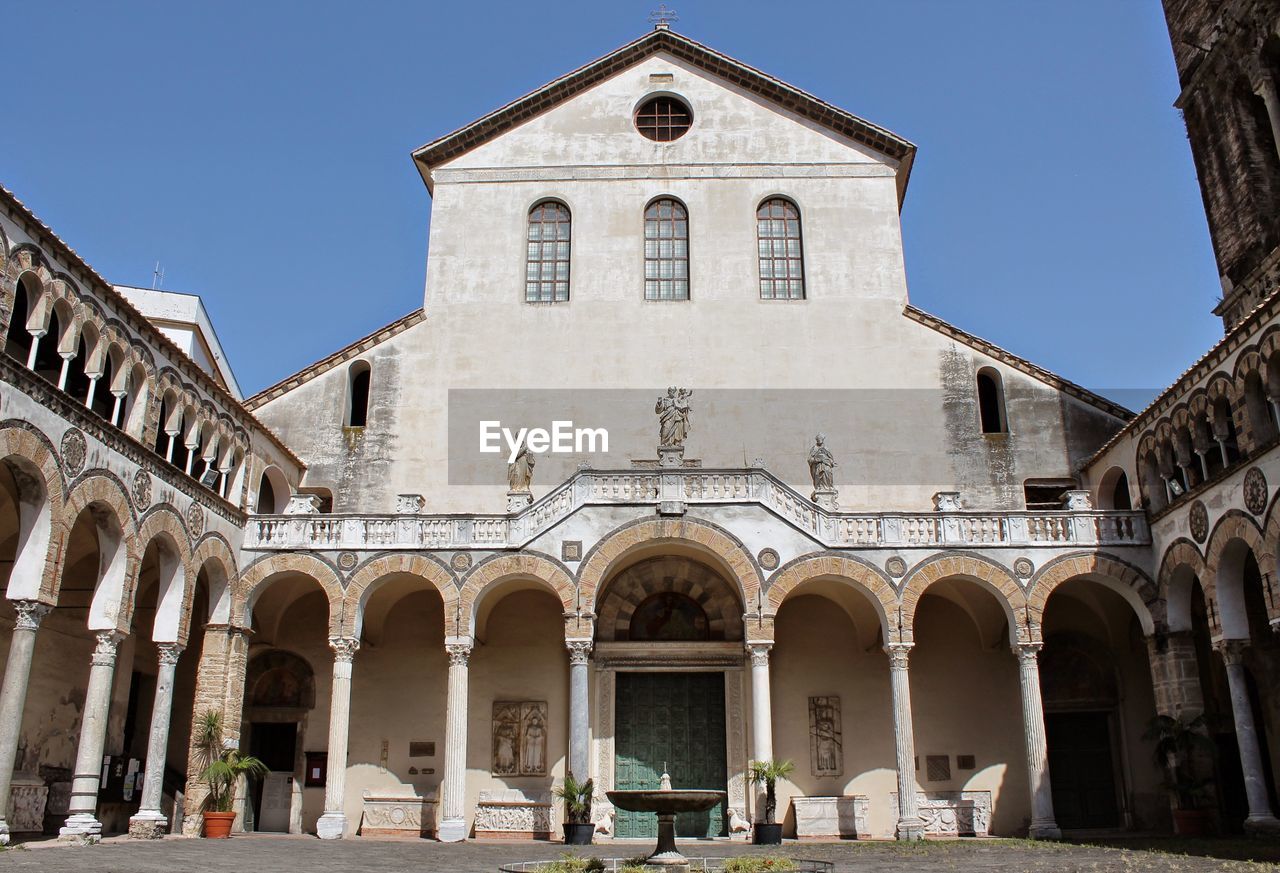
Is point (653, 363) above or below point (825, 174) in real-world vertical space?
below

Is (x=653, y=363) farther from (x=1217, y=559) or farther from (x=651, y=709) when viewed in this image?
(x=1217, y=559)

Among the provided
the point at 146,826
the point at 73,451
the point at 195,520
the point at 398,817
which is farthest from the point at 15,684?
the point at 398,817

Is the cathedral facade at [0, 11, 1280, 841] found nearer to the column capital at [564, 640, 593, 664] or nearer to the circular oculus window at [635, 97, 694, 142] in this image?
the column capital at [564, 640, 593, 664]

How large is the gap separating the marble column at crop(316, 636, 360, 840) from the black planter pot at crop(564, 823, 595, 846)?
4.18m

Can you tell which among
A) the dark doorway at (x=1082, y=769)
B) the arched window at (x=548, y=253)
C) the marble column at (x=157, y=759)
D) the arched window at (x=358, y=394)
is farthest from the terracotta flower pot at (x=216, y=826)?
the dark doorway at (x=1082, y=769)

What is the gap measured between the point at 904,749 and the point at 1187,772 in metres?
4.64

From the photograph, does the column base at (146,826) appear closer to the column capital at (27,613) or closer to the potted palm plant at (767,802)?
the column capital at (27,613)

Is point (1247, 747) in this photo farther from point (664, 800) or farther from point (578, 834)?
point (578, 834)

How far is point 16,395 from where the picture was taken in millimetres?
13961

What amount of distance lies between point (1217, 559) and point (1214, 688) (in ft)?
15.4

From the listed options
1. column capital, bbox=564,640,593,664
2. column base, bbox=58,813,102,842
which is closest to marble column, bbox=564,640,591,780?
column capital, bbox=564,640,593,664

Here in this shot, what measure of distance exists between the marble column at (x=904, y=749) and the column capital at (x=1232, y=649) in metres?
5.07

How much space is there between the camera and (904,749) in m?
19.3

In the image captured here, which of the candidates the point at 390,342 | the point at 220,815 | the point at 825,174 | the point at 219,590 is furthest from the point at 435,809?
the point at 825,174
